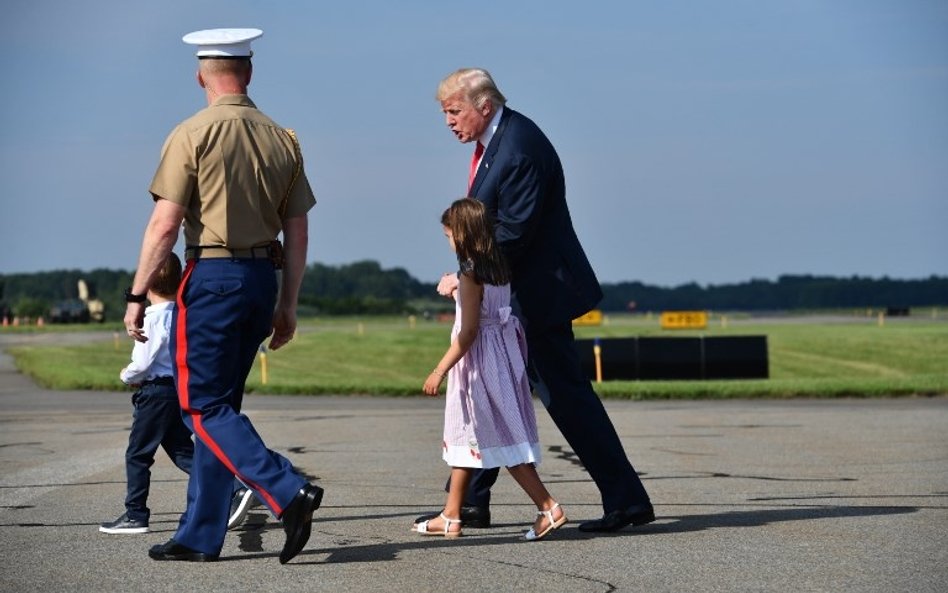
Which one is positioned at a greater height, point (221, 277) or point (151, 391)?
point (221, 277)

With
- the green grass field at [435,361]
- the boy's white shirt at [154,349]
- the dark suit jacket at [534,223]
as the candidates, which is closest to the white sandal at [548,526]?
the dark suit jacket at [534,223]

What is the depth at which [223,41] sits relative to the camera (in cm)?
693

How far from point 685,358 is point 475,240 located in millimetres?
22212

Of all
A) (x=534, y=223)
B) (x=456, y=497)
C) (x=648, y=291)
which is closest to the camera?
(x=534, y=223)

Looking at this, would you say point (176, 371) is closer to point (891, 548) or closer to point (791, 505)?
point (891, 548)

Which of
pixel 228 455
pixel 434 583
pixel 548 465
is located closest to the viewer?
pixel 434 583

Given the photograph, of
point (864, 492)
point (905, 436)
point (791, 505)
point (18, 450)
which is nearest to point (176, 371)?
point (791, 505)

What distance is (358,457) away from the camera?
12.5 meters

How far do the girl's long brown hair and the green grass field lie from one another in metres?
15.7

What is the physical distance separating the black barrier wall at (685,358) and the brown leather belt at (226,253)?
22.5 metres

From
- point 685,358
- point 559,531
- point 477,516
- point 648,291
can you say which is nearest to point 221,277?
point 477,516

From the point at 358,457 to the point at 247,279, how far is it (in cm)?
573

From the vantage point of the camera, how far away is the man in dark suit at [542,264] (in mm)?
7695

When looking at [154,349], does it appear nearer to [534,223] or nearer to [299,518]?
[299,518]
